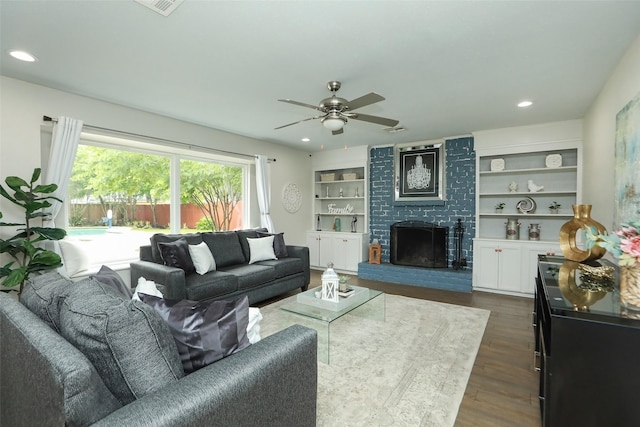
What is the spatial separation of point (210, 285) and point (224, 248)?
936 mm

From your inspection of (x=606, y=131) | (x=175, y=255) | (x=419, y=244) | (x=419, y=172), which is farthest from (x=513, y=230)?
(x=175, y=255)

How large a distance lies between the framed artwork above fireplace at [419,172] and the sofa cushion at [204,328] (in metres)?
4.81

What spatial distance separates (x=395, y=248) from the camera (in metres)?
5.77

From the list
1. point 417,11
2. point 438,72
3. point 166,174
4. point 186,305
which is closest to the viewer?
point 186,305

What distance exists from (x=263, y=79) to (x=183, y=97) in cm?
107

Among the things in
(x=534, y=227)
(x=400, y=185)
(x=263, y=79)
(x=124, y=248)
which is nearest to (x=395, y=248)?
(x=400, y=185)

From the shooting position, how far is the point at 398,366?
252cm

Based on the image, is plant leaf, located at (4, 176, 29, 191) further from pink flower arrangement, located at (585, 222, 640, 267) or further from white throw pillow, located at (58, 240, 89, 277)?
pink flower arrangement, located at (585, 222, 640, 267)

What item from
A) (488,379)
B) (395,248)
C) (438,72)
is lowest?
(488,379)

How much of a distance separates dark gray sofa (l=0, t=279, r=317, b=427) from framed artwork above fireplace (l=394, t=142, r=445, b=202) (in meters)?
4.63

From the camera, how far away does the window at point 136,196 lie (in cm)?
363

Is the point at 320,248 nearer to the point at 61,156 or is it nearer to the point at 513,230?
the point at 513,230

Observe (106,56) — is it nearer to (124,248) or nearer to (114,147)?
(114,147)

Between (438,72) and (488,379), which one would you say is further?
(438,72)
